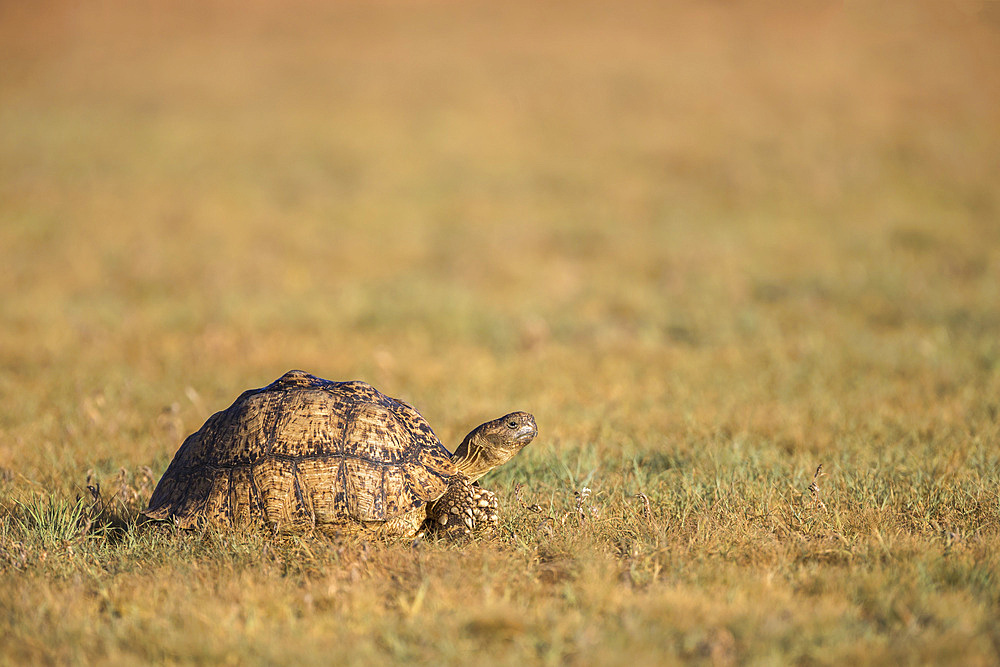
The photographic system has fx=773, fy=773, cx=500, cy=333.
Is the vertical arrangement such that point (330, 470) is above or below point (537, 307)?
below

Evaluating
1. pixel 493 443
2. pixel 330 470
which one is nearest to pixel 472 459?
pixel 493 443

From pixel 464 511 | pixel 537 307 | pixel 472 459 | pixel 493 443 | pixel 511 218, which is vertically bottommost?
pixel 464 511

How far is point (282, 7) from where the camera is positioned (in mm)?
23781

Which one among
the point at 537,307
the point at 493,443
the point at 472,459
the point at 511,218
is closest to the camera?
the point at 493,443

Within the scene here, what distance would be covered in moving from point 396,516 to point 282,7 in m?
23.7

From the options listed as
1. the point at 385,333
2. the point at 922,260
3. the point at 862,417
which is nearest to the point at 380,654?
the point at 862,417

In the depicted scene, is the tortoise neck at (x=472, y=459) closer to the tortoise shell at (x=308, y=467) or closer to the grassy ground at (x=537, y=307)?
the tortoise shell at (x=308, y=467)

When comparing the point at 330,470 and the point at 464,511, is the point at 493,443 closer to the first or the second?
the point at 464,511

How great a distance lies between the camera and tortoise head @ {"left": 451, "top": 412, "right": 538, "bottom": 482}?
3861 mm

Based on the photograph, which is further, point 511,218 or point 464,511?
point 511,218

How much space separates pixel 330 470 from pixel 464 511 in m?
0.67

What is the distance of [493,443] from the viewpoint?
3.91 meters

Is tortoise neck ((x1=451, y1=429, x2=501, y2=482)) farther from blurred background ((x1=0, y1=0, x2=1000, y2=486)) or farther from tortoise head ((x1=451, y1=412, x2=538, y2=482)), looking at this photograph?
blurred background ((x1=0, y1=0, x2=1000, y2=486))

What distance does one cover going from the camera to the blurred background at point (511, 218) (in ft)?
21.3
